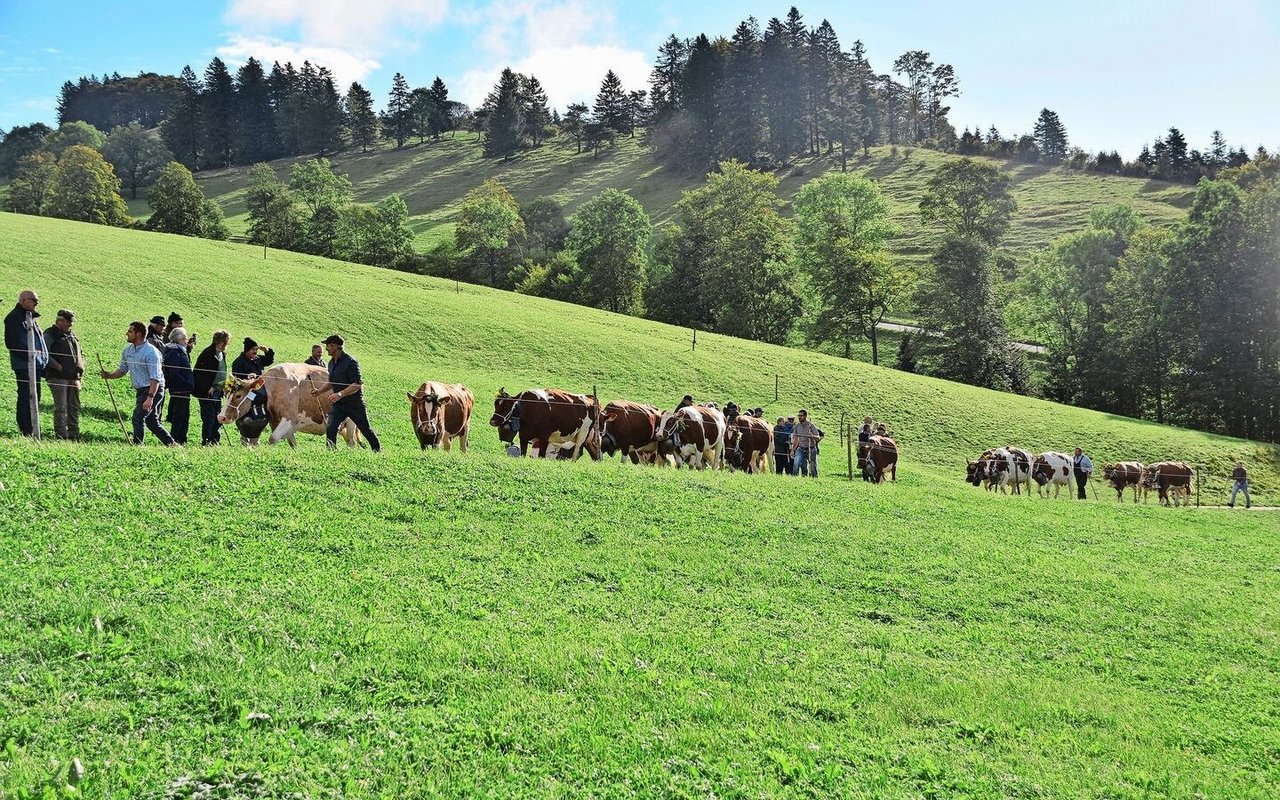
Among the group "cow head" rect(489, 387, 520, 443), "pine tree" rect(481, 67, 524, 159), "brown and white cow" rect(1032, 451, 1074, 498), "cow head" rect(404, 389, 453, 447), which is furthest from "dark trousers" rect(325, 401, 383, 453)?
"pine tree" rect(481, 67, 524, 159)

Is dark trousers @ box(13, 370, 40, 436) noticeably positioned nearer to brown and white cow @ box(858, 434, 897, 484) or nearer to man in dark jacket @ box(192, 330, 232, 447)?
man in dark jacket @ box(192, 330, 232, 447)

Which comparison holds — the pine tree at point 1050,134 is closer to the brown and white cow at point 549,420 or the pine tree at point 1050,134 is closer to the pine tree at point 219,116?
the pine tree at point 219,116

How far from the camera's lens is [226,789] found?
584cm

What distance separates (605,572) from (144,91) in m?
225

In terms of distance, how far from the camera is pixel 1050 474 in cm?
3419

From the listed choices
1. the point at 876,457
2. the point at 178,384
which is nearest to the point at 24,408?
the point at 178,384

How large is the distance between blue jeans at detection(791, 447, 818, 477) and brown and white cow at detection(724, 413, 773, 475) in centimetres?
83

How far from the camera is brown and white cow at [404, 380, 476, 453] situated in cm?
1864

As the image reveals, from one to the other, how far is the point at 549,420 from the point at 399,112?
525ft

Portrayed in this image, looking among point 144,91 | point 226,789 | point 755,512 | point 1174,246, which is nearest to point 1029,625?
point 755,512

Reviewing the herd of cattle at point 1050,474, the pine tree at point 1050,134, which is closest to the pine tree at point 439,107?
the pine tree at point 1050,134

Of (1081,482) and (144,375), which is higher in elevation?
(144,375)

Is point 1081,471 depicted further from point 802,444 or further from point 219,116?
point 219,116

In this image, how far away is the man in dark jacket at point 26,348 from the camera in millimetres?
13508
